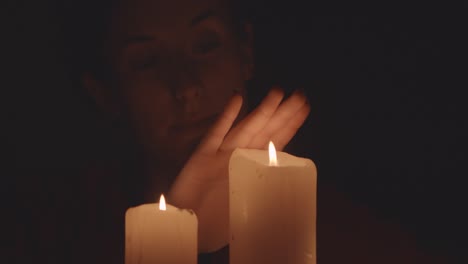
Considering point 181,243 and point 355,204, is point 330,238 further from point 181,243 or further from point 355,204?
point 181,243

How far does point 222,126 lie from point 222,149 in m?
0.08

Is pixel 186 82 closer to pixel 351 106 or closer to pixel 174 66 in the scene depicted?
pixel 174 66

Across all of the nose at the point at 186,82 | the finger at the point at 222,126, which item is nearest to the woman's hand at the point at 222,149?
the finger at the point at 222,126

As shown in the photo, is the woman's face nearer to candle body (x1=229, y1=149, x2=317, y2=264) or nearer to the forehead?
the forehead

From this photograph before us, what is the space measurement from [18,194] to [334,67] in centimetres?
83

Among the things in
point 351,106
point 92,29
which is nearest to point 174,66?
point 92,29

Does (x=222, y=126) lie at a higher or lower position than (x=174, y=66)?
lower

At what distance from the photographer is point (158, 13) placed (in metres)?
1.19

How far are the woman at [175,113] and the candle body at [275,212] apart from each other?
38 centimetres

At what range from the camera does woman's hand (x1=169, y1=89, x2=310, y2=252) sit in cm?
90

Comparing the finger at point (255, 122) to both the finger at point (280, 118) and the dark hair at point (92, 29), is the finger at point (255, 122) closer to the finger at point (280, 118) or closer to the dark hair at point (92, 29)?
the finger at point (280, 118)

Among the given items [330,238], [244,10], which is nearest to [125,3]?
[244,10]

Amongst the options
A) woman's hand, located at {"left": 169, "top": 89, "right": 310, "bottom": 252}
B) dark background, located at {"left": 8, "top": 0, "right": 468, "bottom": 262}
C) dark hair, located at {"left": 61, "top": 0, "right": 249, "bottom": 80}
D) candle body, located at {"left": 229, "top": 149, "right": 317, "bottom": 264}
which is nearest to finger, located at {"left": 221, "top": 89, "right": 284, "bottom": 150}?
woman's hand, located at {"left": 169, "top": 89, "right": 310, "bottom": 252}

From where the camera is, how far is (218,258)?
1.14 metres
